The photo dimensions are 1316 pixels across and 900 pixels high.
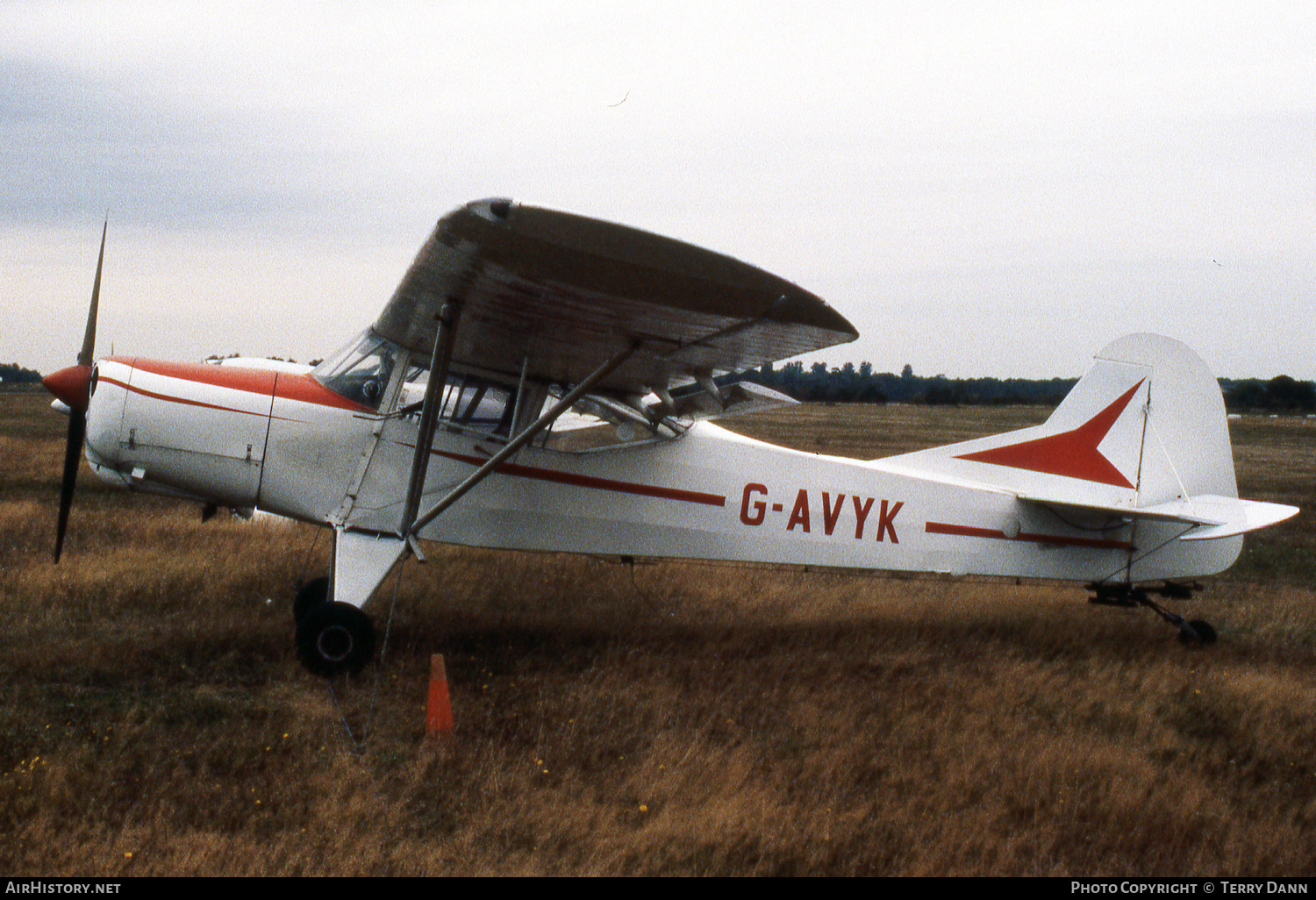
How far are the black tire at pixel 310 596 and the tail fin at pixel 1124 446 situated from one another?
15.5ft

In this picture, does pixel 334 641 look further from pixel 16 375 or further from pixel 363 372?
pixel 16 375

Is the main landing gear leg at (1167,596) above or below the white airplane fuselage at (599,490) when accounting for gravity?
below

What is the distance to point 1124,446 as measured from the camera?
7.79 metres

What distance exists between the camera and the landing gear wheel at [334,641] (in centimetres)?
589

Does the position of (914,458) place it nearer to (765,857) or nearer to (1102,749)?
(1102,749)

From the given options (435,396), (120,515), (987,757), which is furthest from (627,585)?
(120,515)

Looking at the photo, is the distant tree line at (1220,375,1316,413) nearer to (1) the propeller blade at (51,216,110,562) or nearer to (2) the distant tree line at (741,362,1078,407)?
(2) the distant tree line at (741,362,1078,407)

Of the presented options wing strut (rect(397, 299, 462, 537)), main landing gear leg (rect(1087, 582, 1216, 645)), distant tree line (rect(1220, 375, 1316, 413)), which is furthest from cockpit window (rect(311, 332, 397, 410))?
distant tree line (rect(1220, 375, 1316, 413))

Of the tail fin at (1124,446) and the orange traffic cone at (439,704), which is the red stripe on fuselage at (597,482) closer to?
the tail fin at (1124,446)

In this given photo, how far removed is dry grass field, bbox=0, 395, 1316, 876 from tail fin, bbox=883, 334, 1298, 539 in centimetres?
131

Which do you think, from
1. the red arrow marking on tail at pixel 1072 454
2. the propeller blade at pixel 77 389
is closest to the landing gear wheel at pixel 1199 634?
the red arrow marking on tail at pixel 1072 454

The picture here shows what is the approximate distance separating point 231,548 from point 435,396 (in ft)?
17.7

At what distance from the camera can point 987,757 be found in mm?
5262

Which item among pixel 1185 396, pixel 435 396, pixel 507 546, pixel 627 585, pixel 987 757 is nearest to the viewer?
pixel 987 757
